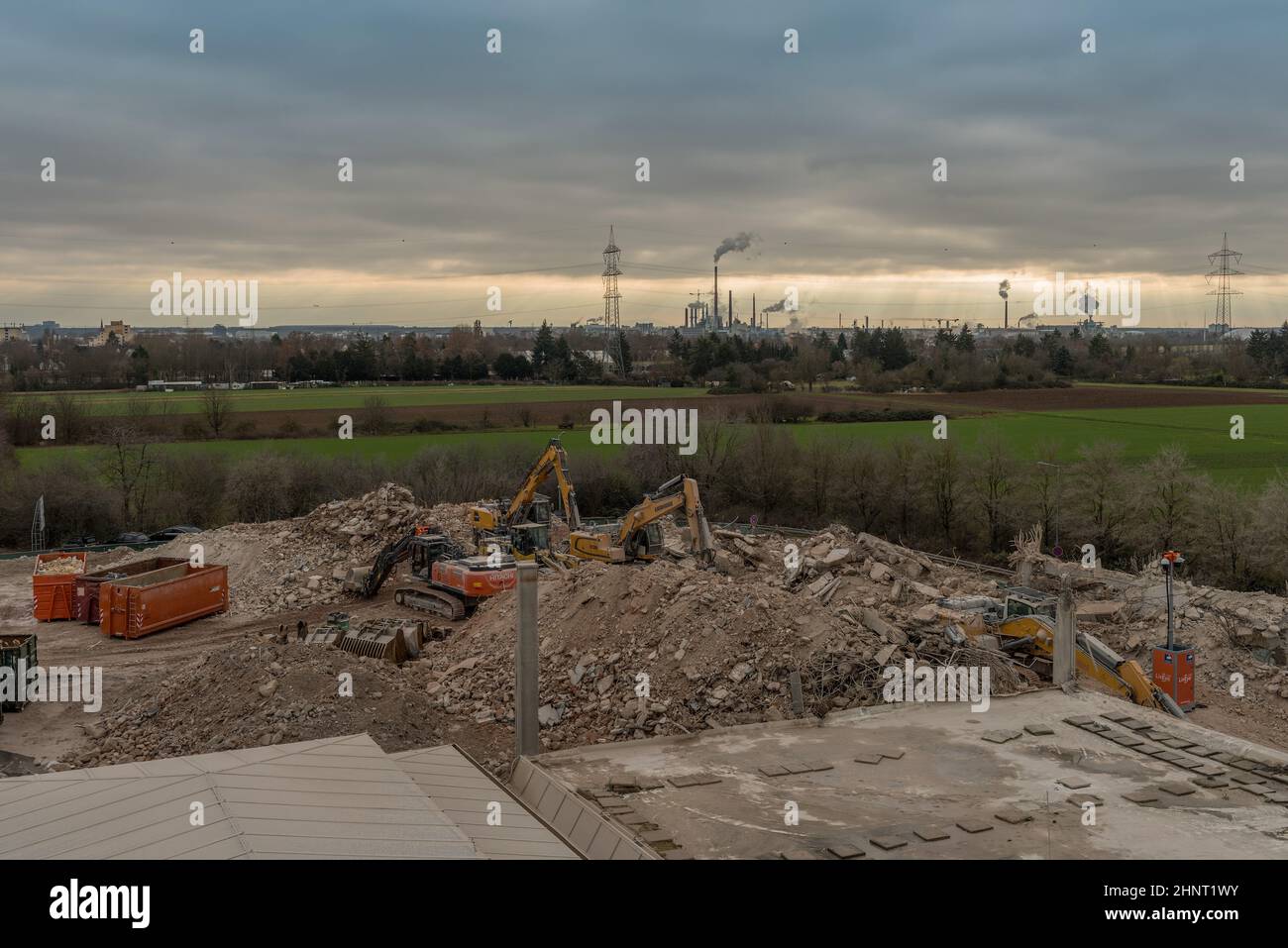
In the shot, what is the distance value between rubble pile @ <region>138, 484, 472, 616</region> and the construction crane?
1.52 meters

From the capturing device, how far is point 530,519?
36.8 metres

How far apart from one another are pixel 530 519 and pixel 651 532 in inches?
278

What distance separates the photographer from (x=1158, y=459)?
5112cm

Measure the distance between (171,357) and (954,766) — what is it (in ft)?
321

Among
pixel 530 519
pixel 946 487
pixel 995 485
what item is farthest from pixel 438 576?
pixel 995 485

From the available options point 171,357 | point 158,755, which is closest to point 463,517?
point 158,755

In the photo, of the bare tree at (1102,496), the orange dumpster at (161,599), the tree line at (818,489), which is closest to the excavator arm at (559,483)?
the orange dumpster at (161,599)

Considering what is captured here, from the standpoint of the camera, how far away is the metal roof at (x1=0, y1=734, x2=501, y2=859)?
10133 millimetres

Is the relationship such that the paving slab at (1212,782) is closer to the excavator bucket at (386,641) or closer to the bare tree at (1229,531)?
the excavator bucket at (386,641)

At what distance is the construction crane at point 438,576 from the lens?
30938 mm

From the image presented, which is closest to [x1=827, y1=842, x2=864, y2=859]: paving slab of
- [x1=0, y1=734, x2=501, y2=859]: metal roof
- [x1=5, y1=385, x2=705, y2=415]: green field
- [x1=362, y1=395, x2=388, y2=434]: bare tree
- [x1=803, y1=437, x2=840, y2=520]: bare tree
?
[x1=0, y1=734, x2=501, y2=859]: metal roof
